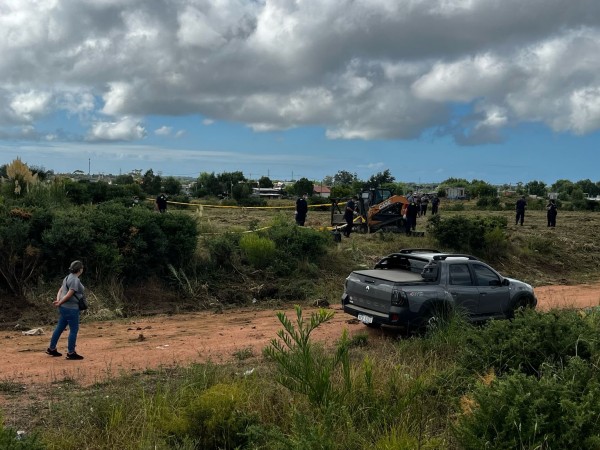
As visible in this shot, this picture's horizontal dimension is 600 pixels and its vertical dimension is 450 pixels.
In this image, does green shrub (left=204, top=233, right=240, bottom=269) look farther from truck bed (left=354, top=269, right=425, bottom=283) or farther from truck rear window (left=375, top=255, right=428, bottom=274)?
truck bed (left=354, top=269, right=425, bottom=283)

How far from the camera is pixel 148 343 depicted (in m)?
11.8

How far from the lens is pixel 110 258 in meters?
15.4

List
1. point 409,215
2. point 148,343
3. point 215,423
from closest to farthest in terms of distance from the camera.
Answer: point 215,423 → point 148,343 → point 409,215

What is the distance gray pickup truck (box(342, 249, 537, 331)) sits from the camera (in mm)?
11102

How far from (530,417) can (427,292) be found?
20.0 feet

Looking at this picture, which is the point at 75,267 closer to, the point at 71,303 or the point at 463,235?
the point at 71,303

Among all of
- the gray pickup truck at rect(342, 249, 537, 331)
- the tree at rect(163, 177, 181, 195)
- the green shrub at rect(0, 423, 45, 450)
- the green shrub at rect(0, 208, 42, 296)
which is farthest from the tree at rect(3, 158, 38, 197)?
the tree at rect(163, 177, 181, 195)

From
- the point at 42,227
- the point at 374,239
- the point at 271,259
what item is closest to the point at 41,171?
the point at 42,227

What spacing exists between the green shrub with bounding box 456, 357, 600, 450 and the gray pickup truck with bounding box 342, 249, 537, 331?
17.7 ft

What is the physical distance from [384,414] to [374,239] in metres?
19.3

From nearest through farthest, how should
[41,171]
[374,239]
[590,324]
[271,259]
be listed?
[590,324] < [271,259] < [41,171] < [374,239]

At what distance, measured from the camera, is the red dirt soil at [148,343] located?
9.41m

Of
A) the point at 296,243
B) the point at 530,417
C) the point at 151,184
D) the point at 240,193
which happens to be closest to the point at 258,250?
the point at 296,243

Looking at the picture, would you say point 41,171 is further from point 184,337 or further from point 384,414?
point 384,414
